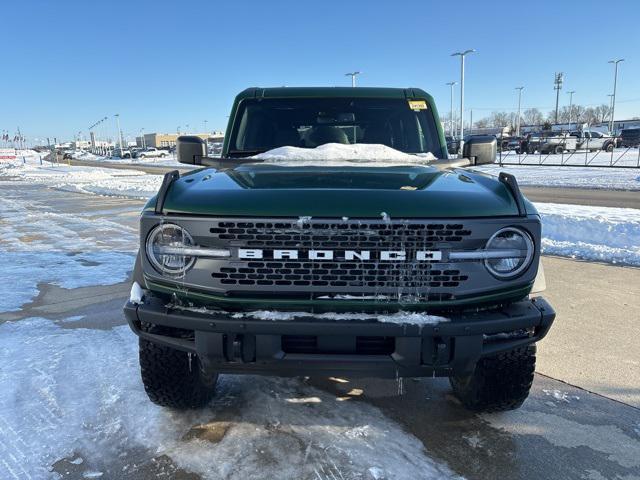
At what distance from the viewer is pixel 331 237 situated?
2.28 m

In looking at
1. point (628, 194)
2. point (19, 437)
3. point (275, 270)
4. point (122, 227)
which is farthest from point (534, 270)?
point (628, 194)

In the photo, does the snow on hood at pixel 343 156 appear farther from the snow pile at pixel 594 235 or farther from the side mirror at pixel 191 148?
the snow pile at pixel 594 235

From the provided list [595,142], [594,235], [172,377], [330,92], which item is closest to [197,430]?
[172,377]

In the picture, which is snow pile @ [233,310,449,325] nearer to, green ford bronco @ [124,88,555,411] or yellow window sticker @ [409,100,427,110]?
green ford bronco @ [124,88,555,411]

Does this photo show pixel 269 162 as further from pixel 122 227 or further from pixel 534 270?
pixel 122 227

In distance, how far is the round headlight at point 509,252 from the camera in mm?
2393

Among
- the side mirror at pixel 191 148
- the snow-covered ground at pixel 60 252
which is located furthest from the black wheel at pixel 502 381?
the snow-covered ground at pixel 60 252

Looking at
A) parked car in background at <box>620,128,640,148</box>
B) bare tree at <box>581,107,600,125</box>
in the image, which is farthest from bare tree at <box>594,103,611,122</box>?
parked car in background at <box>620,128,640,148</box>

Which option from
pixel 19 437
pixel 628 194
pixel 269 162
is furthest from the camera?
pixel 628 194

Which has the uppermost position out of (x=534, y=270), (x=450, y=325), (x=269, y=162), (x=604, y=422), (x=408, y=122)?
(x=408, y=122)

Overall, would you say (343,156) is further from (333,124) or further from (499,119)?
(499,119)

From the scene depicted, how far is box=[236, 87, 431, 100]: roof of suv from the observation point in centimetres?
431

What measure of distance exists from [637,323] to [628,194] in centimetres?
1310

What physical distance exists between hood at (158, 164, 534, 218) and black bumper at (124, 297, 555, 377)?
1.56 ft
